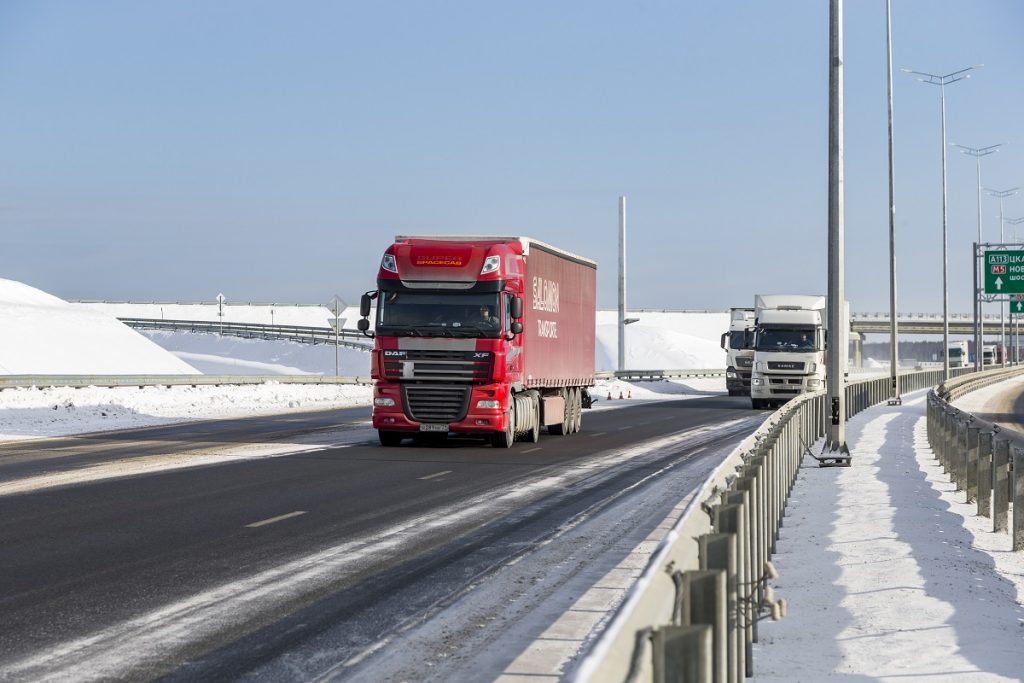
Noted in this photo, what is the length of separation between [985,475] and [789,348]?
98.3ft

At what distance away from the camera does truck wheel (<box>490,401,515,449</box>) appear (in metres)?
24.5

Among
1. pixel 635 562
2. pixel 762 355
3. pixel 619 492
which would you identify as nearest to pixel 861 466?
pixel 619 492

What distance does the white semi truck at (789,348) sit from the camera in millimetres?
44312

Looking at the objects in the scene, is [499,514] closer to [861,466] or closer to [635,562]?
[635,562]

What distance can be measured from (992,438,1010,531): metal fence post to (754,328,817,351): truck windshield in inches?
1227

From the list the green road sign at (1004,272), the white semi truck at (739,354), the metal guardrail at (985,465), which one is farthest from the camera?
the green road sign at (1004,272)

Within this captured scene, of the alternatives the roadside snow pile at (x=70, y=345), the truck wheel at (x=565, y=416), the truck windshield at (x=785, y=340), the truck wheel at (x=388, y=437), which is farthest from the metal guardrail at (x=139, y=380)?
the truck windshield at (x=785, y=340)

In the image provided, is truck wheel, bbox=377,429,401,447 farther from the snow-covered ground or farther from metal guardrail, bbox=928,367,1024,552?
metal guardrail, bbox=928,367,1024,552

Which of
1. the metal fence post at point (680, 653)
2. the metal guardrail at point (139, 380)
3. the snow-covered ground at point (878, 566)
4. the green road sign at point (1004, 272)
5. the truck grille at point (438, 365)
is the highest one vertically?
the green road sign at point (1004, 272)

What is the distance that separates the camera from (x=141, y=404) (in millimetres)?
38438

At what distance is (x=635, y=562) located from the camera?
10914mm

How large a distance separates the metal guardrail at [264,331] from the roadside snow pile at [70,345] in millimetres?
23267

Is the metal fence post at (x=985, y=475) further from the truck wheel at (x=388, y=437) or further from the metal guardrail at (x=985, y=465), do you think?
the truck wheel at (x=388, y=437)

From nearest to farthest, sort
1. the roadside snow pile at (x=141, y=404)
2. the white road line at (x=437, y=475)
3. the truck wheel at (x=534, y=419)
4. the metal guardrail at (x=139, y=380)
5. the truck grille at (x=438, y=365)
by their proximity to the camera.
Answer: the white road line at (x=437, y=475)
the truck grille at (x=438, y=365)
the truck wheel at (x=534, y=419)
the roadside snow pile at (x=141, y=404)
the metal guardrail at (x=139, y=380)
